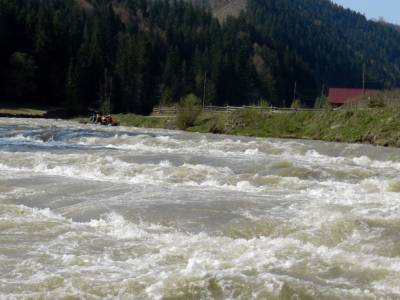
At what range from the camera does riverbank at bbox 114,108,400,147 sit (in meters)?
36.4

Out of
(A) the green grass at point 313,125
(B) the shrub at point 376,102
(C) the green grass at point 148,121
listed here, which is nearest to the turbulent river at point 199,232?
(A) the green grass at point 313,125

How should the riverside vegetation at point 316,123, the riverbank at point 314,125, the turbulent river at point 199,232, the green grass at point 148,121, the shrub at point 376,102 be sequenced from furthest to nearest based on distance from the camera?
the green grass at point 148,121, the shrub at point 376,102, the riverside vegetation at point 316,123, the riverbank at point 314,125, the turbulent river at point 199,232

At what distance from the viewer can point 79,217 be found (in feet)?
41.0

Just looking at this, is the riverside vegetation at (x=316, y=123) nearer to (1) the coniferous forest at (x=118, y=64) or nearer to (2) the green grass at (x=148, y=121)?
(2) the green grass at (x=148, y=121)

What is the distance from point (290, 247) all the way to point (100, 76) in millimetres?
86016

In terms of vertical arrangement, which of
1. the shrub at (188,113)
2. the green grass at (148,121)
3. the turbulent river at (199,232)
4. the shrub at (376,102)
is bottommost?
the turbulent river at (199,232)

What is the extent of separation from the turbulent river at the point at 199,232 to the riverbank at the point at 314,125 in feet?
55.0

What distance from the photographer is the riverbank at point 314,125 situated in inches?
1434

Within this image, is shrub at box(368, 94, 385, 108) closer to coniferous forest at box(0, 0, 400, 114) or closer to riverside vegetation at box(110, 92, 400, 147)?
riverside vegetation at box(110, 92, 400, 147)

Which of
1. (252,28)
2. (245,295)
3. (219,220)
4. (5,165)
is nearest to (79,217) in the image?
(219,220)

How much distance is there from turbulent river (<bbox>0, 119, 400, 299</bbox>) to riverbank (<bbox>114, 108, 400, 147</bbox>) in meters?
16.8

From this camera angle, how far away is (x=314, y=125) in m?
43.2

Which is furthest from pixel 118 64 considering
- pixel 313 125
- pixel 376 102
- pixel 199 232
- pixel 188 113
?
pixel 199 232

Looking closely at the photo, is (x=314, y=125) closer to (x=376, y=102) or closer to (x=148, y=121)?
(x=376, y=102)
